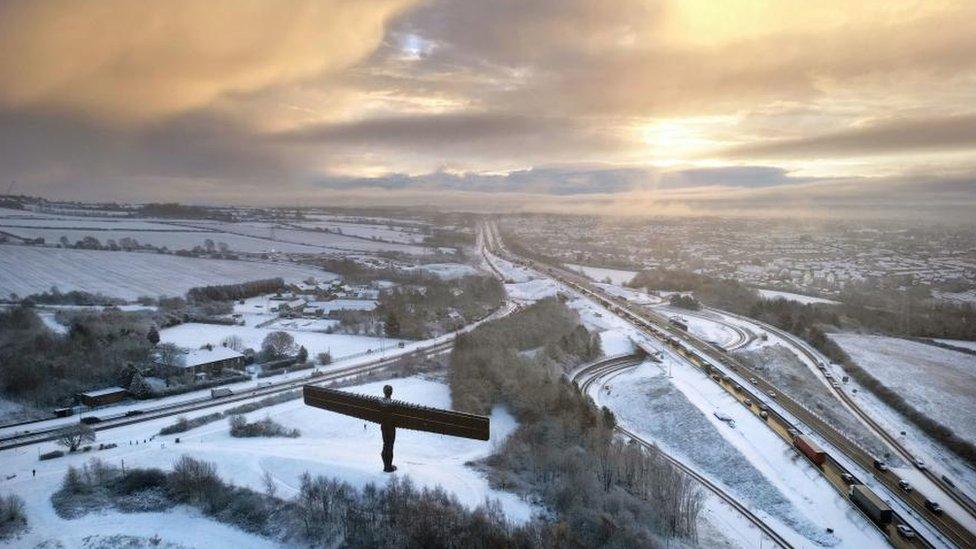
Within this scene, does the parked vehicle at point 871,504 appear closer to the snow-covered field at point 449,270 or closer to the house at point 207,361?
the house at point 207,361

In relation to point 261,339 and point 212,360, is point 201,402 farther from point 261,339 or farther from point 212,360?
point 261,339

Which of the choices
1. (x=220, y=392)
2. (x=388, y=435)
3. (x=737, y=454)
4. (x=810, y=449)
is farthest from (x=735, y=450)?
(x=220, y=392)

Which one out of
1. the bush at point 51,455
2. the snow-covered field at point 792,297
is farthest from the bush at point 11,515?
the snow-covered field at point 792,297

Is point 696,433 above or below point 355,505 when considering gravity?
below

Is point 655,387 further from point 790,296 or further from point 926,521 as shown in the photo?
point 790,296

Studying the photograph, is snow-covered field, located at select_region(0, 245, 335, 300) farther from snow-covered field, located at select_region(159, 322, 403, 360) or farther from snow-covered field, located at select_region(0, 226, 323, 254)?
snow-covered field, located at select_region(159, 322, 403, 360)

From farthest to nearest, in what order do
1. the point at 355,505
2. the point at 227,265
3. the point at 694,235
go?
the point at 694,235 < the point at 227,265 < the point at 355,505

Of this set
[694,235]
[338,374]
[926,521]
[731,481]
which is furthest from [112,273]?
[694,235]
